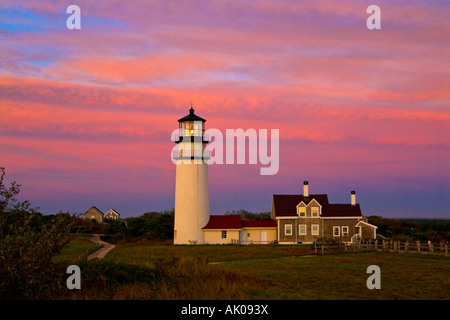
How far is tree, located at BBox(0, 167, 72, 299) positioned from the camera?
47.0 ft

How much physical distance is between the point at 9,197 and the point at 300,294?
9.09 m

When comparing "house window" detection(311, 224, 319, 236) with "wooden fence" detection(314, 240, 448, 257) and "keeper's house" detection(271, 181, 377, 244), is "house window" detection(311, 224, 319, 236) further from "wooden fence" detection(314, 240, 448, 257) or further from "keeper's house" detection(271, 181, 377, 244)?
"wooden fence" detection(314, 240, 448, 257)

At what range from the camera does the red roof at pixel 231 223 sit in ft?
183

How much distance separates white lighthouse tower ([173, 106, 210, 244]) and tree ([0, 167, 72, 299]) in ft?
125

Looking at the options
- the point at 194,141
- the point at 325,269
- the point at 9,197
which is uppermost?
the point at 194,141

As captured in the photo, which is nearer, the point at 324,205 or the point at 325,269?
the point at 325,269

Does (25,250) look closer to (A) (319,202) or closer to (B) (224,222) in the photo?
(B) (224,222)

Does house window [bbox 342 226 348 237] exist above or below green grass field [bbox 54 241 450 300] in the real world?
above

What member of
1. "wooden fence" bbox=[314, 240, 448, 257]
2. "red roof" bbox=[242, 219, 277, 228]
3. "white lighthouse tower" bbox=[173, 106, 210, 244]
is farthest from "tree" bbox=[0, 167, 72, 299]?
"red roof" bbox=[242, 219, 277, 228]

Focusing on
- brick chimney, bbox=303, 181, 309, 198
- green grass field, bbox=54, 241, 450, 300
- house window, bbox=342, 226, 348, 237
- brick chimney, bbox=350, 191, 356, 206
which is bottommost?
green grass field, bbox=54, 241, 450, 300

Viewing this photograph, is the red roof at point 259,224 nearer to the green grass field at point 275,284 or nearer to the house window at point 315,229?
the house window at point 315,229

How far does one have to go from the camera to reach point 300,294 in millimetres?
17031
